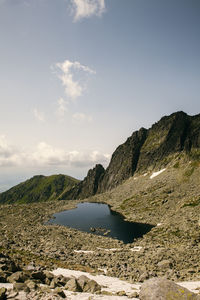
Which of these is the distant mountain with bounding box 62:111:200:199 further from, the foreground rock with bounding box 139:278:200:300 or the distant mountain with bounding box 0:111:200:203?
the foreground rock with bounding box 139:278:200:300

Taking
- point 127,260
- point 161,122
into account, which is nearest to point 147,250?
point 127,260

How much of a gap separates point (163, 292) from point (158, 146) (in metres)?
154

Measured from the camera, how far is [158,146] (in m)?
160

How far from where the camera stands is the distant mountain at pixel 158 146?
5536 inches

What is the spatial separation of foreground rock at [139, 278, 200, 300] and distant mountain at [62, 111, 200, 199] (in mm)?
115987

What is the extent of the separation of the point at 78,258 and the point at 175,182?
267 feet

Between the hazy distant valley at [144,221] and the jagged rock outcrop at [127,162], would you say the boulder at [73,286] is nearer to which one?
the hazy distant valley at [144,221]

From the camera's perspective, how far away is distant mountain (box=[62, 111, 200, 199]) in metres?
141

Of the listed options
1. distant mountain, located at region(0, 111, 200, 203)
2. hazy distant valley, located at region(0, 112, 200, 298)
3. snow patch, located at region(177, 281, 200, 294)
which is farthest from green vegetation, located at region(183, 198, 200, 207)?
distant mountain, located at region(0, 111, 200, 203)

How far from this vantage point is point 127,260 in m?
35.4

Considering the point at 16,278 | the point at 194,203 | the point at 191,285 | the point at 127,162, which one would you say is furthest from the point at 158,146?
the point at 16,278

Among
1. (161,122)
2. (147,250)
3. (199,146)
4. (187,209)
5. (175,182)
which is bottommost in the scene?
(147,250)

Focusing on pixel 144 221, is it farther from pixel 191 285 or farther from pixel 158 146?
pixel 158 146

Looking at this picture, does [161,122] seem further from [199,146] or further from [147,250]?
[147,250]
